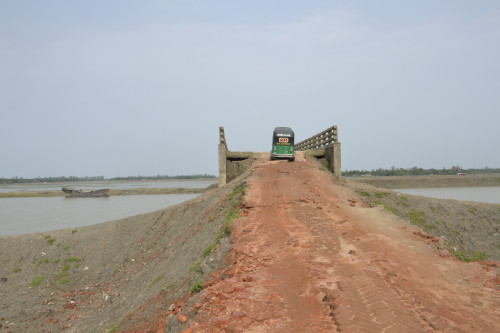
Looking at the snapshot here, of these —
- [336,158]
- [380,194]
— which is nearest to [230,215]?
[380,194]

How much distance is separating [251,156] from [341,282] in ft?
68.8

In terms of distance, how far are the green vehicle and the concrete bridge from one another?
259 centimetres

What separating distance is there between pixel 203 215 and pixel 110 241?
287 inches

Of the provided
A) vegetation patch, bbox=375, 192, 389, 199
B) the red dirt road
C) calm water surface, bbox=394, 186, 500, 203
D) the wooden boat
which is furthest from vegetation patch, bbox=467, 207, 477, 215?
the wooden boat

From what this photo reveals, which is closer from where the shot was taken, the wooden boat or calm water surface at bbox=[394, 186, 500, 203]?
calm water surface at bbox=[394, 186, 500, 203]

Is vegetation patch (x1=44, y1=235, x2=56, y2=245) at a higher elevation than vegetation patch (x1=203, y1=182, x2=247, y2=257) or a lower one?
lower

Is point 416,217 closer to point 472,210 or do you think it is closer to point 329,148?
point 472,210

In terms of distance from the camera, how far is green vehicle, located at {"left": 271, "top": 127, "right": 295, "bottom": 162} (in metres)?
25.0

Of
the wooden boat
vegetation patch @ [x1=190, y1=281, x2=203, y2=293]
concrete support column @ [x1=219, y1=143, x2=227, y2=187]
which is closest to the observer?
vegetation patch @ [x1=190, y1=281, x2=203, y2=293]

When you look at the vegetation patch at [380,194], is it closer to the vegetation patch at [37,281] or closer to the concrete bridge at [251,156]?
the concrete bridge at [251,156]

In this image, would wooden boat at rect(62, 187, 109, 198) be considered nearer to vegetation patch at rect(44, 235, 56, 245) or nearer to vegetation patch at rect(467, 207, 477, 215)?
vegetation patch at rect(44, 235, 56, 245)

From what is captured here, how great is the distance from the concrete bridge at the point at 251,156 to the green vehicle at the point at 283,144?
2592 millimetres

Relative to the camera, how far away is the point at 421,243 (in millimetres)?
10289

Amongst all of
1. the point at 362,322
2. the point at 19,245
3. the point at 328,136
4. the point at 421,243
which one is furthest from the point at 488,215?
the point at 19,245
